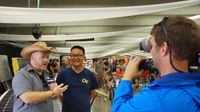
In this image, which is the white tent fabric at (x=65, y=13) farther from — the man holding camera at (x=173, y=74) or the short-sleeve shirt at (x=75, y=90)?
the man holding camera at (x=173, y=74)

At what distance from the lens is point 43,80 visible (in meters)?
2.37

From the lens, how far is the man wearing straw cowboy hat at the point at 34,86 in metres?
2.11

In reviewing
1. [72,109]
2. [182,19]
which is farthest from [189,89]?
[72,109]

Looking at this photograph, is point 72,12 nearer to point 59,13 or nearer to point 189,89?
point 59,13

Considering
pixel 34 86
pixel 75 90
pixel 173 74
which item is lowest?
pixel 75 90

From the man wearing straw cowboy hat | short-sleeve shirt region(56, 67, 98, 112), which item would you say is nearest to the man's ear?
the man wearing straw cowboy hat

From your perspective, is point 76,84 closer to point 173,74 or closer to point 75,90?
point 75,90

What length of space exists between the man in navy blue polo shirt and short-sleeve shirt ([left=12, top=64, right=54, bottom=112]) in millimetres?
689

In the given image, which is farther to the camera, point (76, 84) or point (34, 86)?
point (76, 84)

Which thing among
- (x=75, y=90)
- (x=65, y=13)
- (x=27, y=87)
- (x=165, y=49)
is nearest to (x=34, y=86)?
(x=27, y=87)

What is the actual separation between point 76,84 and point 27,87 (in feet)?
3.07

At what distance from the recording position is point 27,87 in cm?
213

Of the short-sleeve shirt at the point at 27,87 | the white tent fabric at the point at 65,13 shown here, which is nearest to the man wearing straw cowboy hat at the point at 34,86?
the short-sleeve shirt at the point at 27,87

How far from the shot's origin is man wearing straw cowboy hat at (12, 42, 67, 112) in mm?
2109
